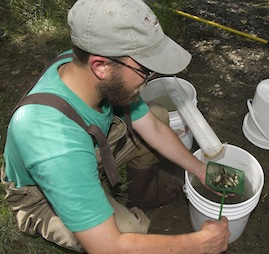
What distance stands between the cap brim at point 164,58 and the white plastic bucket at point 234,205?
77cm

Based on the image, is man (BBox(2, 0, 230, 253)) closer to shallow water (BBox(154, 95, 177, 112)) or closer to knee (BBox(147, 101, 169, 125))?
knee (BBox(147, 101, 169, 125))

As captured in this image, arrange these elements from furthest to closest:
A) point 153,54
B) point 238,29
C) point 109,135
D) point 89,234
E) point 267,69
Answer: point 238,29 → point 267,69 → point 109,135 → point 153,54 → point 89,234

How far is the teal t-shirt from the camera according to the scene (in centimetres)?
160

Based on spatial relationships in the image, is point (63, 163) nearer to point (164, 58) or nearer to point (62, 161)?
point (62, 161)

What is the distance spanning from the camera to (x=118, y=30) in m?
1.67

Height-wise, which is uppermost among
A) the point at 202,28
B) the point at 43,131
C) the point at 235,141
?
the point at 43,131

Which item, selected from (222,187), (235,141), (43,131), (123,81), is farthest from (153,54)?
(235,141)

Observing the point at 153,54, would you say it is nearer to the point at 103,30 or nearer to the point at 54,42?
the point at 103,30

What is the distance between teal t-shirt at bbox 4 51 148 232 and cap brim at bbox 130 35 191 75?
392mm

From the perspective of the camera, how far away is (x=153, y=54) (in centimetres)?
176

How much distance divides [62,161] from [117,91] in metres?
0.43

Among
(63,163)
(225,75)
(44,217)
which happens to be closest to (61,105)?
(63,163)

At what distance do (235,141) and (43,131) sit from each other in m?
1.97

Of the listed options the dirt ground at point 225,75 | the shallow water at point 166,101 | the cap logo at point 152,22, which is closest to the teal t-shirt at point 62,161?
the cap logo at point 152,22
